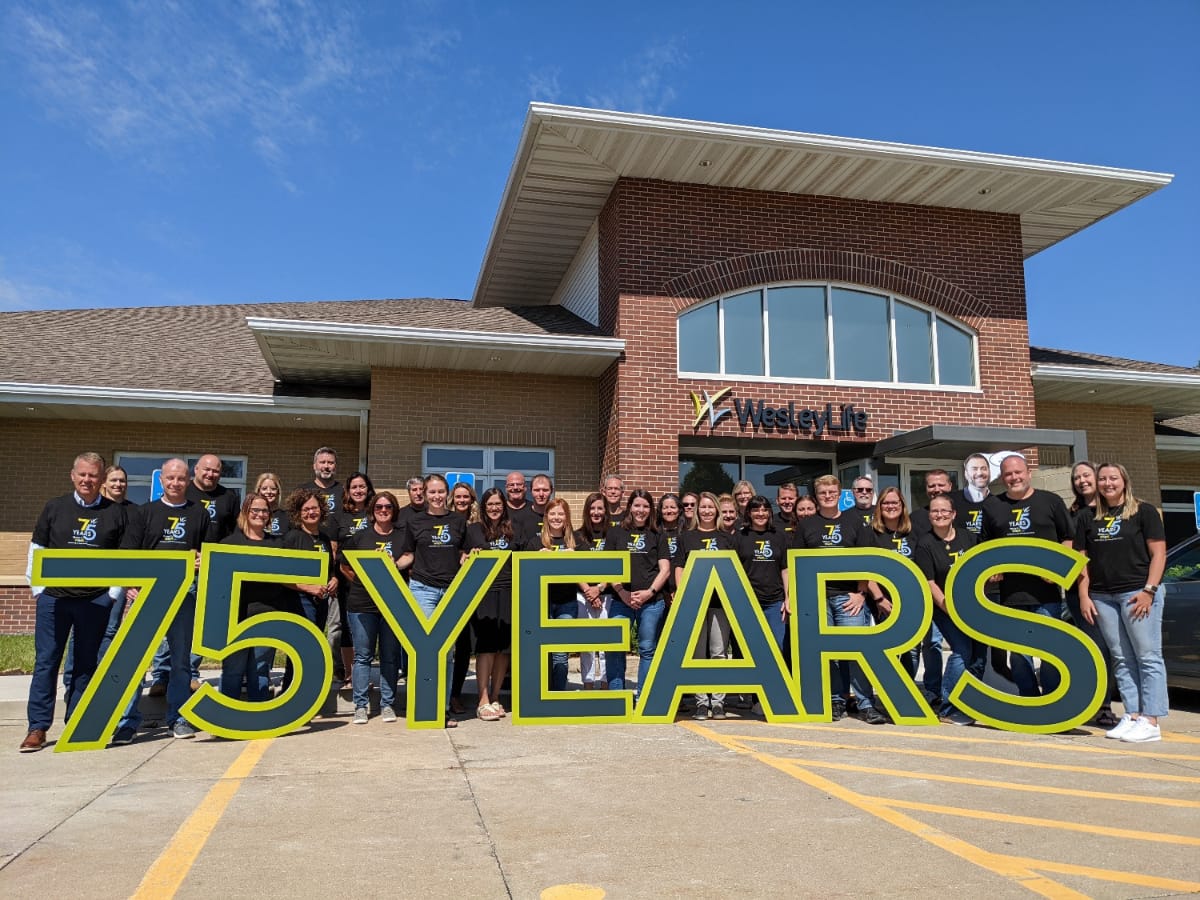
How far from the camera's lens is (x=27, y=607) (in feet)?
42.3

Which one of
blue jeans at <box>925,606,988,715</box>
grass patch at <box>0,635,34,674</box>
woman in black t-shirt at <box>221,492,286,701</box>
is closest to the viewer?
woman in black t-shirt at <box>221,492,286,701</box>

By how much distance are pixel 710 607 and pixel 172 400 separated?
8.60 metres

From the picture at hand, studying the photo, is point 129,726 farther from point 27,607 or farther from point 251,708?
point 27,607

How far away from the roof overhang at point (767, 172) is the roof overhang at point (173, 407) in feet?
12.4

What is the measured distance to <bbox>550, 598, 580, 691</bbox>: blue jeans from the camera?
7.12m

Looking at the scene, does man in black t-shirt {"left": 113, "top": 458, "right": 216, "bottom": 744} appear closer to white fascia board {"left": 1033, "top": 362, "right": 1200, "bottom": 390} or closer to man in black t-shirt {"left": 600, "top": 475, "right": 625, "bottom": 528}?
man in black t-shirt {"left": 600, "top": 475, "right": 625, "bottom": 528}

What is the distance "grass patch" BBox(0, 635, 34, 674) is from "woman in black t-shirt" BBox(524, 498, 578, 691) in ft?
19.2

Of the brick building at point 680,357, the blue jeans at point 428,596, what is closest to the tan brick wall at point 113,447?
the brick building at point 680,357

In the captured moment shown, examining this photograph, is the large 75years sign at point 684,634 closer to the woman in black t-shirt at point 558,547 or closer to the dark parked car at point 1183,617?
the woman in black t-shirt at point 558,547

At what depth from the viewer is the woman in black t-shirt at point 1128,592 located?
6062 millimetres

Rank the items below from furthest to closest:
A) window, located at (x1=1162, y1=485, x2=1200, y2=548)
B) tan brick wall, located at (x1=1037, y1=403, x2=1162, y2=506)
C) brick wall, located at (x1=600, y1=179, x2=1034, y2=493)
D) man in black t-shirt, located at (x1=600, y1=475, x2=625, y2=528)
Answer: window, located at (x1=1162, y1=485, x2=1200, y2=548)
tan brick wall, located at (x1=1037, y1=403, x2=1162, y2=506)
brick wall, located at (x1=600, y1=179, x2=1034, y2=493)
man in black t-shirt, located at (x1=600, y1=475, x2=625, y2=528)

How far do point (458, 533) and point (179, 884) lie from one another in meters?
3.78

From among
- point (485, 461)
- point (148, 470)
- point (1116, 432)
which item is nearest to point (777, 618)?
point (485, 461)

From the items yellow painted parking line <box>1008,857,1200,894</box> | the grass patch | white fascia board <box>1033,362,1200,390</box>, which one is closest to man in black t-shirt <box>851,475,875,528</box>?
yellow painted parking line <box>1008,857,1200,894</box>
